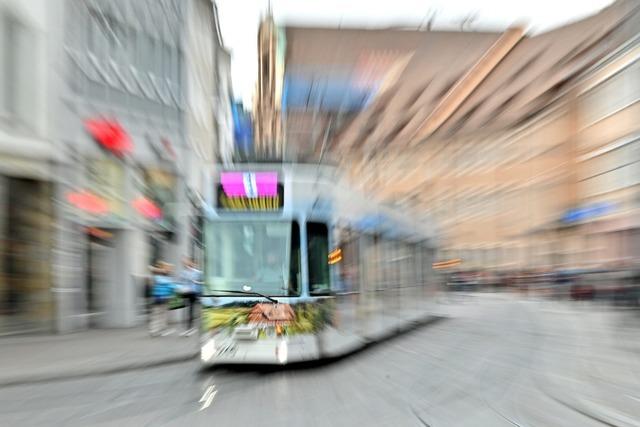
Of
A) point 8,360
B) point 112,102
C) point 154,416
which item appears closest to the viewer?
point 154,416

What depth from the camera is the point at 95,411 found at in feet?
22.2

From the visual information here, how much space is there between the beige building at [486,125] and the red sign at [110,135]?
497 cm

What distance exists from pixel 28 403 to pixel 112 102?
37.4 ft

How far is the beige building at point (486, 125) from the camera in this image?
64.4 ft

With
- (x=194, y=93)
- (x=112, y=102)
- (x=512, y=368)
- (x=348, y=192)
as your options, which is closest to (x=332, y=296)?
(x=348, y=192)

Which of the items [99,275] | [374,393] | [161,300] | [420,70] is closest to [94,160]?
[99,275]

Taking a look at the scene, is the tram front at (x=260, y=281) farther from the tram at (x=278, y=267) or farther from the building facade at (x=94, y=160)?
the building facade at (x=94, y=160)

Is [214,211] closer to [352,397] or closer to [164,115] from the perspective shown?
[352,397]

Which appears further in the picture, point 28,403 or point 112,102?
point 112,102

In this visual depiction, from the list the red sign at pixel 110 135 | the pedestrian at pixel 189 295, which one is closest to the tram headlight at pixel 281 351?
the pedestrian at pixel 189 295

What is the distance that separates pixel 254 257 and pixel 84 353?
15.1 feet

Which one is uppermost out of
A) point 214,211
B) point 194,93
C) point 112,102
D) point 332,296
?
point 194,93

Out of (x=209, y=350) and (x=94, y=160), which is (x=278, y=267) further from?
(x=94, y=160)

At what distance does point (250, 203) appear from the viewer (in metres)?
9.15
